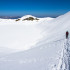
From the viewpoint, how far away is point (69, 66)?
5371 mm

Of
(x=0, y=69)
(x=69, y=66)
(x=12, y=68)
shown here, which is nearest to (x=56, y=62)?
(x=69, y=66)

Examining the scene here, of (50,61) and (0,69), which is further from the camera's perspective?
(50,61)

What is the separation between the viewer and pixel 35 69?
510 cm

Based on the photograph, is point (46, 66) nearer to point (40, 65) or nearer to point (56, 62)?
point (40, 65)

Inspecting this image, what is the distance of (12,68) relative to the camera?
5273mm

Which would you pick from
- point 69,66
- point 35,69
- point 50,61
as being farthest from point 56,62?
point 35,69

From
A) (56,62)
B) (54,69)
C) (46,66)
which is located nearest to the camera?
(54,69)

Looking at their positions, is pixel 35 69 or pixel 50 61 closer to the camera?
pixel 35 69

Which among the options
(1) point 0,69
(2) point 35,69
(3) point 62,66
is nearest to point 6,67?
(1) point 0,69

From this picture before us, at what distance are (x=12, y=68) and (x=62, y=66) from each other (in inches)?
92.4

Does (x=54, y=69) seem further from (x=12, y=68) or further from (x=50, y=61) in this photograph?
(x=12, y=68)

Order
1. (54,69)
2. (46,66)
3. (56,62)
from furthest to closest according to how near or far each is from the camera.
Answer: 1. (56,62)
2. (46,66)
3. (54,69)

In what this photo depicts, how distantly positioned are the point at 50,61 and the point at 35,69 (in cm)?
124

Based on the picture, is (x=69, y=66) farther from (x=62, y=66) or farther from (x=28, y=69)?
(x=28, y=69)
